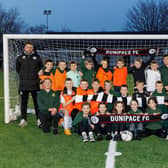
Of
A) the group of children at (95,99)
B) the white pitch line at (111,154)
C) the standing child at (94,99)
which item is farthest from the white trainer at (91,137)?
the standing child at (94,99)

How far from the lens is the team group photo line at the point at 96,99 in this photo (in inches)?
215

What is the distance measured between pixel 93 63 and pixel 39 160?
333 centimetres

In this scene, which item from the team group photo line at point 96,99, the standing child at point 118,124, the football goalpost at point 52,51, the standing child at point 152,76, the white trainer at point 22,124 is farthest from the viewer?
the standing child at point 152,76

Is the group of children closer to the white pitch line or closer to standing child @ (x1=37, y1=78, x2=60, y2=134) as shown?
standing child @ (x1=37, y1=78, x2=60, y2=134)

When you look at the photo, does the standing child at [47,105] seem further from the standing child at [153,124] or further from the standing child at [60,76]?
the standing child at [153,124]

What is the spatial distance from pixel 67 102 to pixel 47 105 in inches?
15.6

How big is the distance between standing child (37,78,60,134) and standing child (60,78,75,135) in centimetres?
13

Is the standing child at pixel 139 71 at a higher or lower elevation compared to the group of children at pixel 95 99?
higher

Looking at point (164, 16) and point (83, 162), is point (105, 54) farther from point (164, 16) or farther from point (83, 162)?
point (164, 16)

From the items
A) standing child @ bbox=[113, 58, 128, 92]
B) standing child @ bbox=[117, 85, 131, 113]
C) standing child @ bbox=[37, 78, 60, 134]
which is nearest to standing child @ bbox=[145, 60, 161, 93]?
standing child @ bbox=[113, 58, 128, 92]

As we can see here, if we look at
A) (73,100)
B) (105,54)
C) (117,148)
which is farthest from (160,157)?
(105,54)

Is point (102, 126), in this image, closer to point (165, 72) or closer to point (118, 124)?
point (118, 124)

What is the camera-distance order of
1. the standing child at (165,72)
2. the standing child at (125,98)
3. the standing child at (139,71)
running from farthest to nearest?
the standing child at (139,71)
the standing child at (165,72)
the standing child at (125,98)

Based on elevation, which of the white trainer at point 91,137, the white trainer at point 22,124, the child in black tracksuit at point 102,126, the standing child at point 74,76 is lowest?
the white trainer at point 22,124
